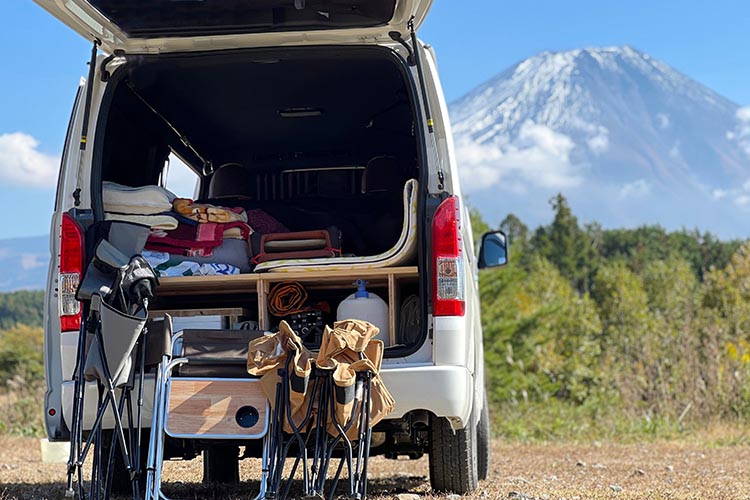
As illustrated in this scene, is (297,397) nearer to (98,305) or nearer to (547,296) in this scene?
(98,305)

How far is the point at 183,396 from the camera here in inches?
152

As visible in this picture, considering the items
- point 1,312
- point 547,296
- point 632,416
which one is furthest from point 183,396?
point 1,312

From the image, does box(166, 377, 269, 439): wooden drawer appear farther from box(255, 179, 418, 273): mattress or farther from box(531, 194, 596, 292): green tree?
box(531, 194, 596, 292): green tree

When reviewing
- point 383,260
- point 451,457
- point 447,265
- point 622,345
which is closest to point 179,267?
point 383,260

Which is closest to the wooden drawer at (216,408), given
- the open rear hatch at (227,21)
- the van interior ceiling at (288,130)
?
the van interior ceiling at (288,130)

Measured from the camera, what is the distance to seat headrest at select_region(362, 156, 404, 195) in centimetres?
579

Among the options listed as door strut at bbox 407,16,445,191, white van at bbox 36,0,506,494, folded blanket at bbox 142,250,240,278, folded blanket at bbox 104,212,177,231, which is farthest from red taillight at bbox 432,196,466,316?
folded blanket at bbox 104,212,177,231

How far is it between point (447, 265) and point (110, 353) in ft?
4.37

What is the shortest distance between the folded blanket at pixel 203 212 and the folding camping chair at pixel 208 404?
867 millimetres

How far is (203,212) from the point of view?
4652mm

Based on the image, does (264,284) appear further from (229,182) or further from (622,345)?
(622,345)

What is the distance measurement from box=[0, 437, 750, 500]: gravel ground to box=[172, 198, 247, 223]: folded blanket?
1.27 meters

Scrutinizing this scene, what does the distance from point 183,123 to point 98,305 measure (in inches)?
92.2

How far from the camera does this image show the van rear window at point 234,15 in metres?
4.11
